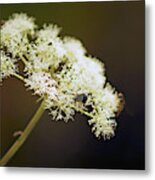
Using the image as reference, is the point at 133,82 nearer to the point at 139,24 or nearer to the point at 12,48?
the point at 139,24

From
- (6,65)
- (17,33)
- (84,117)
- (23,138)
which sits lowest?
(23,138)

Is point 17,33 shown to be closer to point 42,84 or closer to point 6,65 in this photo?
point 6,65

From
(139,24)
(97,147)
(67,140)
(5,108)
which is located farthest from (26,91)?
(139,24)

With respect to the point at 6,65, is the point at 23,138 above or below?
below

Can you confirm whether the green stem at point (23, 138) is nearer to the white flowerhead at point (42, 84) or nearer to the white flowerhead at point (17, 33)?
Result: the white flowerhead at point (42, 84)

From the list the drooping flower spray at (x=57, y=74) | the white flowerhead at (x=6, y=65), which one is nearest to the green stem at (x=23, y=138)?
the drooping flower spray at (x=57, y=74)

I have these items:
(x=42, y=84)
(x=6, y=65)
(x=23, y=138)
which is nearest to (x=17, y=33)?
(x=6, y=65)

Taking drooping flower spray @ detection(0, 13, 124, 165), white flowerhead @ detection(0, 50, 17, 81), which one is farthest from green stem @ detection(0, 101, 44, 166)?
white flowerhead @ detection(0, 50, 17, 81)
